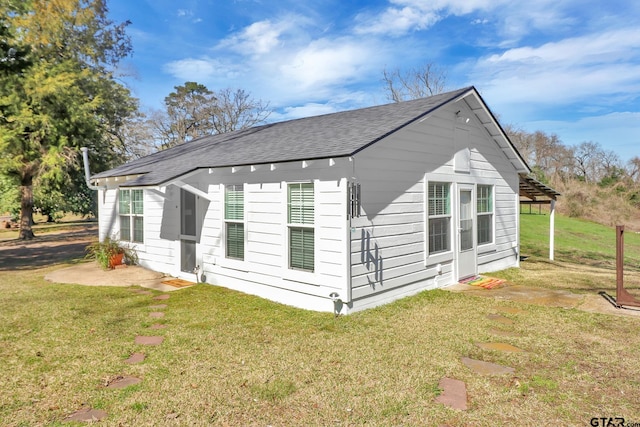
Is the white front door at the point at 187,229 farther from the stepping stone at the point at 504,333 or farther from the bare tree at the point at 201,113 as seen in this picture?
the bare tree at the point at 201,113

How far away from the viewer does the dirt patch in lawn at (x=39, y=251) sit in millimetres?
13352

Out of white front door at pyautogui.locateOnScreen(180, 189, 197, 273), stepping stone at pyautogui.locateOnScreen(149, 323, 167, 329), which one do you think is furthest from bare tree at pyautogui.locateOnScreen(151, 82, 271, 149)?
stepping stone at pyautogui.locateOnScreen(149, 323, 167, 329)

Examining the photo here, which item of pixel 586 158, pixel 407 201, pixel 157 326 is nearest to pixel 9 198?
pixel 157 326

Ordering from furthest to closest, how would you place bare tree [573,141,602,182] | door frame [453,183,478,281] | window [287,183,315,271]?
1. bare tree [573,141,602,182]
2. door frame [453,183,478,281]
3. window [287,183,315,271]

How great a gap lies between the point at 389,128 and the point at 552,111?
3572 cm

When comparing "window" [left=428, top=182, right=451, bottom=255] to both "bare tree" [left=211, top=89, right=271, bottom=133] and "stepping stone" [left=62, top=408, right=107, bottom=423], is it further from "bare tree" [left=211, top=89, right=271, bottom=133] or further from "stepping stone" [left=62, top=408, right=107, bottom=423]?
"bare tree" [left=211, top=89, right=271, bottom=133]

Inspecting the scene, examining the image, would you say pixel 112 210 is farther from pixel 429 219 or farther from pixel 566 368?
pixel 566 368

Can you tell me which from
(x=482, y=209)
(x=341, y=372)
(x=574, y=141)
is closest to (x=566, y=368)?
(x=341, y=372)

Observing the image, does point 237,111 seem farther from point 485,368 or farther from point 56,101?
point 485,368

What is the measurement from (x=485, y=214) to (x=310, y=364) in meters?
7.39

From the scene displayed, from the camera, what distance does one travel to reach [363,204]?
263 inches

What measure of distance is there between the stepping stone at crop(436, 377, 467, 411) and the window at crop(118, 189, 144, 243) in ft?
31.9

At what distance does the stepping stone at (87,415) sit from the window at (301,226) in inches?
157

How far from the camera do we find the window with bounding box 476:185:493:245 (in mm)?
9999
